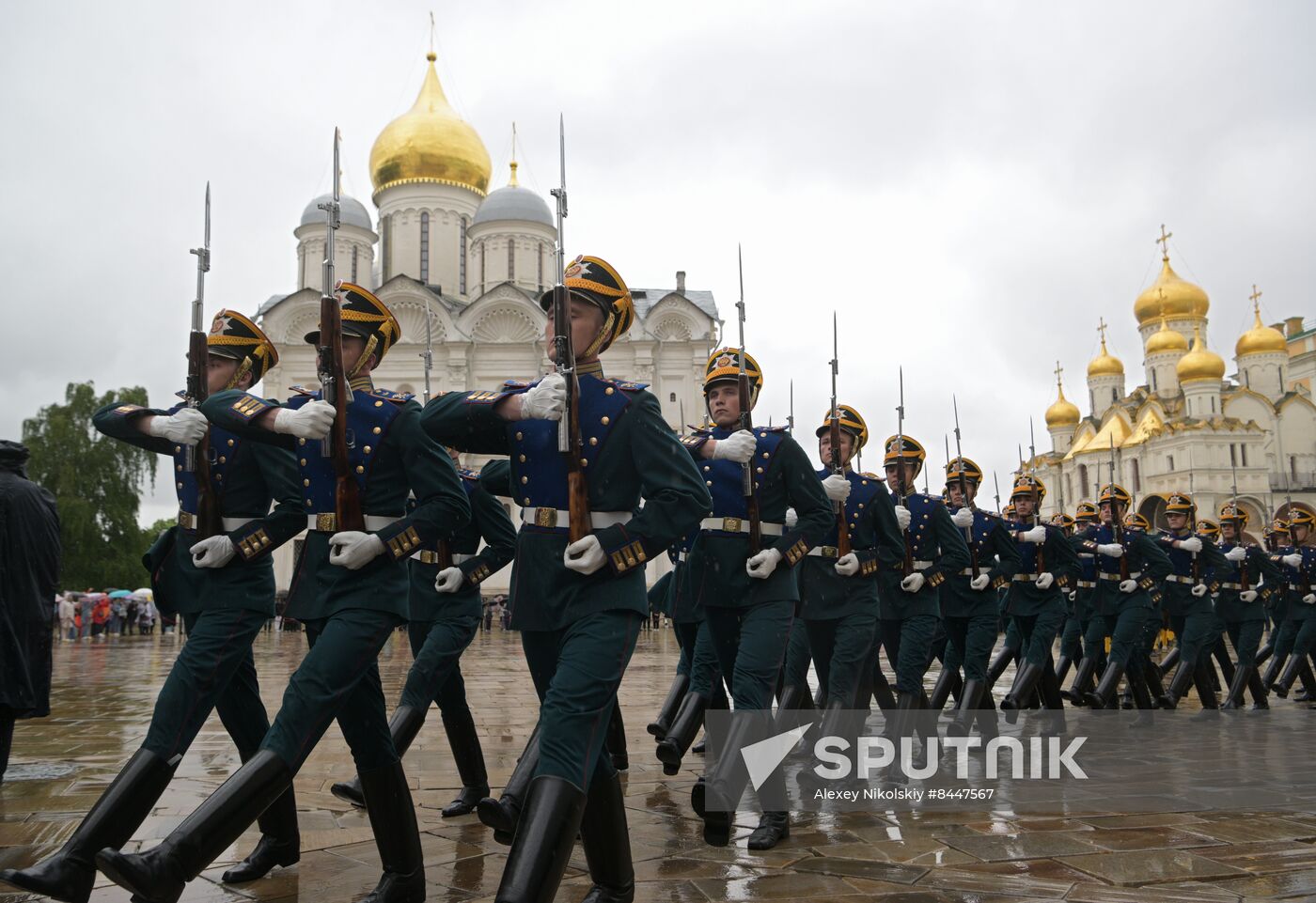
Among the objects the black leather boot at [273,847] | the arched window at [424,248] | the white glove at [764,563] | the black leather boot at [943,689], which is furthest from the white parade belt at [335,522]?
the arched window at [424,248]

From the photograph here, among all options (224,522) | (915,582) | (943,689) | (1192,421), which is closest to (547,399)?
(224,522)

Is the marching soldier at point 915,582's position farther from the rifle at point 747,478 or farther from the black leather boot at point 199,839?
the black leather boot at point 199,839

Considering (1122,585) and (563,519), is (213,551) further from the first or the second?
(1122,585)

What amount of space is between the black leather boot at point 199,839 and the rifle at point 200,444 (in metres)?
1.38

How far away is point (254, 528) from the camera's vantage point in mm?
4387

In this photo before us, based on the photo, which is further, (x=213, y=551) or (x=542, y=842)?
(x=213, y=551)

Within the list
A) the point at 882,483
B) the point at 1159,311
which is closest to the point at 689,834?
the point at 882,483

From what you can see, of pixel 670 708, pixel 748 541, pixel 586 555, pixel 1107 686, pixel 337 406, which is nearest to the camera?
pixel 586 555

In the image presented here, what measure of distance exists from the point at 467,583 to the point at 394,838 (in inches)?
90.2

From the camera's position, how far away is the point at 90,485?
4125 cm

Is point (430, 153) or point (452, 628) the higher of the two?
point (430, 153)

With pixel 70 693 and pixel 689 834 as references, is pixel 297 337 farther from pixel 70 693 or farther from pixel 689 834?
pixel 689 834

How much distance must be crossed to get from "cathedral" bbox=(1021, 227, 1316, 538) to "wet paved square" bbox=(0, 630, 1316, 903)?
4863 centimetres

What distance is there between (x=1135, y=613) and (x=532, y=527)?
7.90 meters
